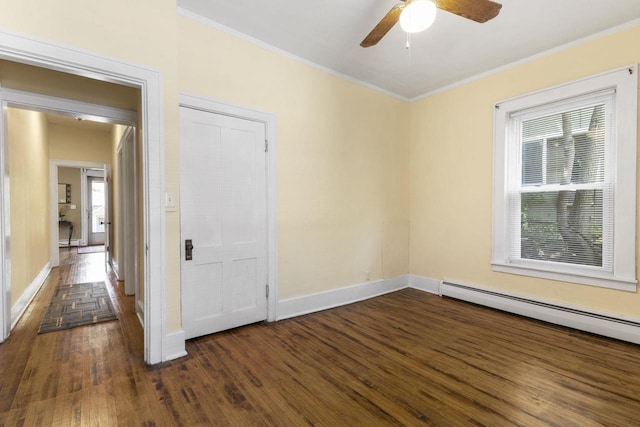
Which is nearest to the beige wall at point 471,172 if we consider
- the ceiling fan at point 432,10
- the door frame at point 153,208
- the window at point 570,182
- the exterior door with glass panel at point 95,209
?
the window at point 570,182

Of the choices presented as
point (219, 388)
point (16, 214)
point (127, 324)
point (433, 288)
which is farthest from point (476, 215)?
point (16, 214)

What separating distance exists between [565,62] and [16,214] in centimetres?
633

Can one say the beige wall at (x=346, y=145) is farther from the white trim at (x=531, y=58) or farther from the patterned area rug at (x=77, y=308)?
the patterned area rug at (x=77, y=308)

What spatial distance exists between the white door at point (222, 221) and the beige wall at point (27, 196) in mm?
2144

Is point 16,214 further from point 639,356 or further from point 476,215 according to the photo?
point 639,356

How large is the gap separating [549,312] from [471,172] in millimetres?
1833

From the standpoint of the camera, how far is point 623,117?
9.14 ft

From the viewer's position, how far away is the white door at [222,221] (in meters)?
2.69

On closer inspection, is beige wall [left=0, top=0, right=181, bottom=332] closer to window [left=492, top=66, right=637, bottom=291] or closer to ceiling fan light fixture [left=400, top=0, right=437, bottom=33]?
ceiling fan light fixture [left=400, top=0, right=437, bottom=33]

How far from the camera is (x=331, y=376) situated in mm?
2178

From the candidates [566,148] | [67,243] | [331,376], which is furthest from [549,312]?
[67,243]

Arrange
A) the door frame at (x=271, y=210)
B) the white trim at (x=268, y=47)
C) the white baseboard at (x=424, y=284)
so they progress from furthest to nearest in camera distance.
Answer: the white baseboard at (x=424, y=284) < the door frame at (x=271, y=210) < the white trim at (x=268, y=47)

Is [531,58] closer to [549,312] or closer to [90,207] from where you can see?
[549,312]

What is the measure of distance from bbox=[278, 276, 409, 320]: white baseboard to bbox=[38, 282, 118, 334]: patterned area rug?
1987 mm
